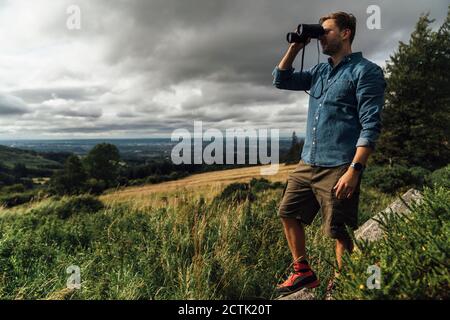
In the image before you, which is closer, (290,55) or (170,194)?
(290,55)

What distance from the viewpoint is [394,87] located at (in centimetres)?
1977

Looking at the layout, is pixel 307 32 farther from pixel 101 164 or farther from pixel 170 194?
pixel 101 164

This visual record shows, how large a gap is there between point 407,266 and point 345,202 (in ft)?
2.70

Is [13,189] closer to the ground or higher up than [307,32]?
closer to the ground

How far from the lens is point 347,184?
2799 mm

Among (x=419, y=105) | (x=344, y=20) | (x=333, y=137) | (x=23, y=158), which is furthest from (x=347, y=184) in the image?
(x=23, y=158)

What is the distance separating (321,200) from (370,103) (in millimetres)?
857

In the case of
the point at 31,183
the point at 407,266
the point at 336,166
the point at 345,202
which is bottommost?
the point at 31,183

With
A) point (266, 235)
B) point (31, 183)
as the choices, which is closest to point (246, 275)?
point (266, 235)

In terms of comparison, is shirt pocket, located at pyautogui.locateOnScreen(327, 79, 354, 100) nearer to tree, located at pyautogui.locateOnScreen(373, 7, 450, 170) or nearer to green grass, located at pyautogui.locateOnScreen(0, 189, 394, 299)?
green grass, located at pyautogui.locateOnScreen(0, 189, 394, 299)

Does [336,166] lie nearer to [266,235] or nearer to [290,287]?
[290,287]

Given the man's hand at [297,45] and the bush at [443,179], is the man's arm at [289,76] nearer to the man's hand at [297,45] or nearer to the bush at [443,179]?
the man's hand at [297,45]

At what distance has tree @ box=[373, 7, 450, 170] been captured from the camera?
62.5 ft
